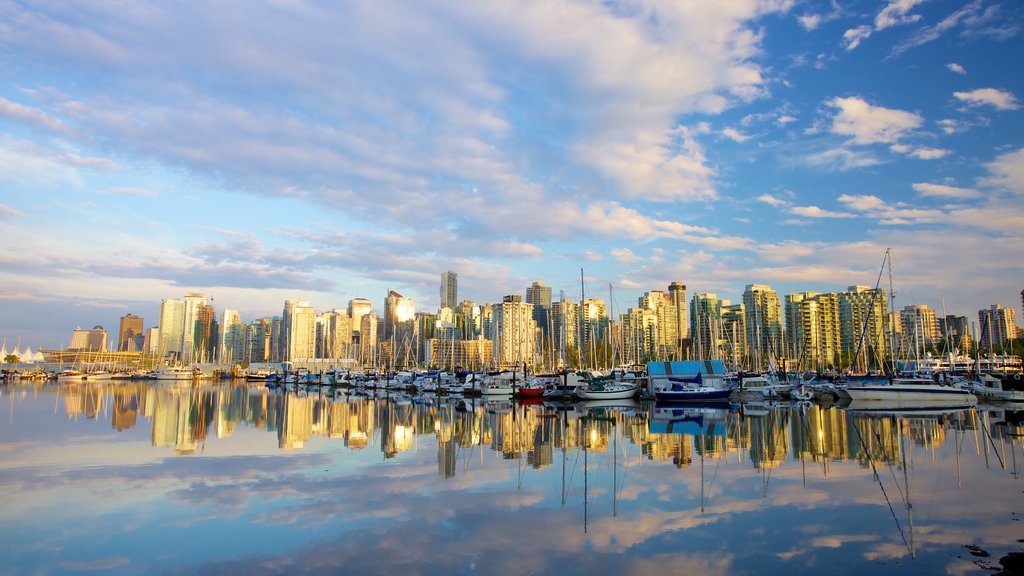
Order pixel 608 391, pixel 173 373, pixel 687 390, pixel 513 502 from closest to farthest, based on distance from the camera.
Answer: pixel 513 502, pixel 687 390, pixel 608 391, pixel 173 373

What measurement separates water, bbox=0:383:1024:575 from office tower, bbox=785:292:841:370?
127619 mm

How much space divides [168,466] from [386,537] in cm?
1308

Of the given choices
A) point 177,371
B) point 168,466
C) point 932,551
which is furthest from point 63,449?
point 177,371

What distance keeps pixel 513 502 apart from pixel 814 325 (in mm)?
153928

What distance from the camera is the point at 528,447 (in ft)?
90.1

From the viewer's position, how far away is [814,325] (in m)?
153

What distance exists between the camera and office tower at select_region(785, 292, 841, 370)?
151m

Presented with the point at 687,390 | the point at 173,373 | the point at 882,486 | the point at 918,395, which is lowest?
the point at 173,373

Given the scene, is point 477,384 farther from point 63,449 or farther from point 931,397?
point 63,449

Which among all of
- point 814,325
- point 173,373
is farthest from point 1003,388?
point 173,373

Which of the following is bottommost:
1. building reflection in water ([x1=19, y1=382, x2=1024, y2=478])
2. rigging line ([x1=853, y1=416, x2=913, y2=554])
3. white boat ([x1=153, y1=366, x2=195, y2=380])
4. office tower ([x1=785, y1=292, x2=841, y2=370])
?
white boat ([x1=153, y1=366, x2=195, y2=380])

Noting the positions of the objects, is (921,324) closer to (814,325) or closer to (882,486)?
(814,325)

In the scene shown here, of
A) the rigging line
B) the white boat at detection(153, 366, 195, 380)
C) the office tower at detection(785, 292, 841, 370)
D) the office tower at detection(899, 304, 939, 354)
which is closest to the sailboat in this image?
the rigging line

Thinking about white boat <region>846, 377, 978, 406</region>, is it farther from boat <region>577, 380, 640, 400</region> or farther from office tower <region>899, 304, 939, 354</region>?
office tower <region>899, 304, 939, 354</region>
